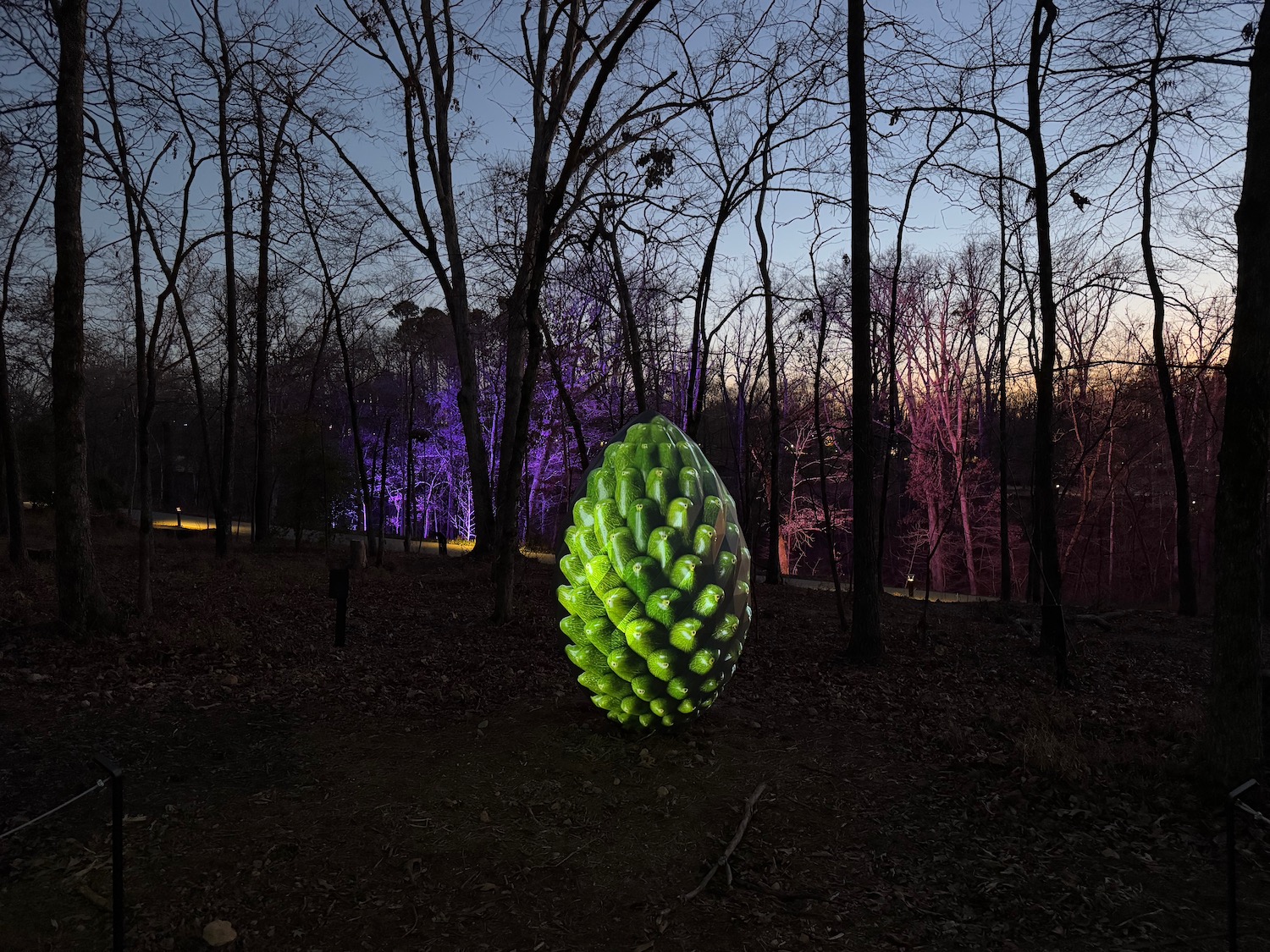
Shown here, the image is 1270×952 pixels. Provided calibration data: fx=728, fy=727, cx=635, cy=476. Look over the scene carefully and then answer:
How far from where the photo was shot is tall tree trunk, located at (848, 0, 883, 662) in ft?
26.8

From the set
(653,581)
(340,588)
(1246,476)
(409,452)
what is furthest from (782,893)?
(409,452)

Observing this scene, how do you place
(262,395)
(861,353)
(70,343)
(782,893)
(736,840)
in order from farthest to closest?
(262,395) → (861,353) → (70,343) → (736,840) → (782,893)


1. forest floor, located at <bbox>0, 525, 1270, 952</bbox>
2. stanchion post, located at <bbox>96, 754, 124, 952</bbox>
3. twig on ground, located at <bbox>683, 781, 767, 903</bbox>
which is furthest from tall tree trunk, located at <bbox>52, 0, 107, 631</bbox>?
twig on ground, located at <bbox>683, 781, 767, 903</bbox>

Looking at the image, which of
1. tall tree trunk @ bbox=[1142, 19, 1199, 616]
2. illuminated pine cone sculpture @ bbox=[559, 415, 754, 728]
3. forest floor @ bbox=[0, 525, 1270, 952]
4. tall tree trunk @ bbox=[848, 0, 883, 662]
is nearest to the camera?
forest floor @ bbox=[0, 525, 1270, 952]

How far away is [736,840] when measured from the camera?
404cm

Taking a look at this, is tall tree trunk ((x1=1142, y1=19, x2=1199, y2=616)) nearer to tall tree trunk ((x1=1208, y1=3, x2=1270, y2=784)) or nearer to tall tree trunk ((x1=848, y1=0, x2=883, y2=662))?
tall tree trunk ((x1=848, y1=0, x2=883, y2=662))

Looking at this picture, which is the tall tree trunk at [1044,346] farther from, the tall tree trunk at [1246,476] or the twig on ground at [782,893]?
the twig on ground at [782,893]

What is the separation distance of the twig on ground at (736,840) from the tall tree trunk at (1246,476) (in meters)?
2.87

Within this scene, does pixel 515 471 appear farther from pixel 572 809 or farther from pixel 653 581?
pixel 572 809

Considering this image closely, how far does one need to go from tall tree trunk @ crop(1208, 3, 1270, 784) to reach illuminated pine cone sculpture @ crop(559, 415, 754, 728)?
2.97m

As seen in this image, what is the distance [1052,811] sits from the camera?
449 cm

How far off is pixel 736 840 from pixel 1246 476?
3723 millimetres

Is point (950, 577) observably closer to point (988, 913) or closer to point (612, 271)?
point (612, 271)

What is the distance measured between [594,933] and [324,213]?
9959mm
